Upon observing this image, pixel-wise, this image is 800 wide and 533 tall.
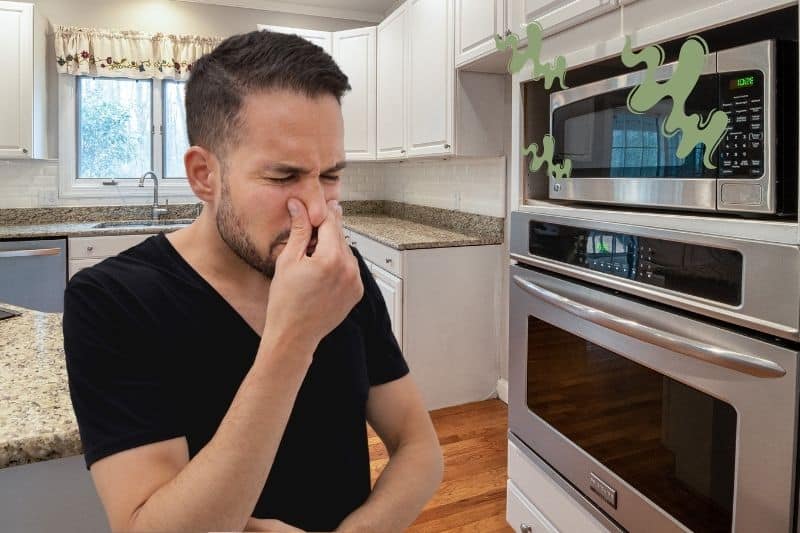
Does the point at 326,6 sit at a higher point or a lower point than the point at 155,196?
higher

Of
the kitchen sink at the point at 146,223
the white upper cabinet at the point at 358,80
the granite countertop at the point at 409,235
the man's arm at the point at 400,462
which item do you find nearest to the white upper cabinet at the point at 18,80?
the kitchen sink at the point at 146,223

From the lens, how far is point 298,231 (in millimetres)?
632

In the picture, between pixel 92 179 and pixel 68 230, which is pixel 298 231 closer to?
pixel 68 230

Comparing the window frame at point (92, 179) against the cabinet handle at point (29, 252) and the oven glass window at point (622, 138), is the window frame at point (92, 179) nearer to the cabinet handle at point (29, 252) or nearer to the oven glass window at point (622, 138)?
the cabinet handle at point (29, 252)

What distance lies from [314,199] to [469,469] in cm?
209

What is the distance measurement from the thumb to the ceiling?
4.27 m

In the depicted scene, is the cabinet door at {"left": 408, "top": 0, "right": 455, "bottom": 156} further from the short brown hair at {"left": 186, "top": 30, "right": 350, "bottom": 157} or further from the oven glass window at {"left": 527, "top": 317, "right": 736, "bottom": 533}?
the short brown hair at {"left": 186, "top": 30, "right": 350, "bottom": 157}

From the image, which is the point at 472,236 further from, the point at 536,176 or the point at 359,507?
the point at 359,507

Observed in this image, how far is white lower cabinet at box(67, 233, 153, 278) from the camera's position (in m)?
3.63

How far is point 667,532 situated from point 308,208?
1111mm

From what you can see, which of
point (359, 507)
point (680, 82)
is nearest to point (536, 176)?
point (680, 82)

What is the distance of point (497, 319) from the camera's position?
3193 millimetres

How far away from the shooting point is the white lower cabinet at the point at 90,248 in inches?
143

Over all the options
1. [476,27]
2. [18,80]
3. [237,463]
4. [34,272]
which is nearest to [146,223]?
[34,272]
